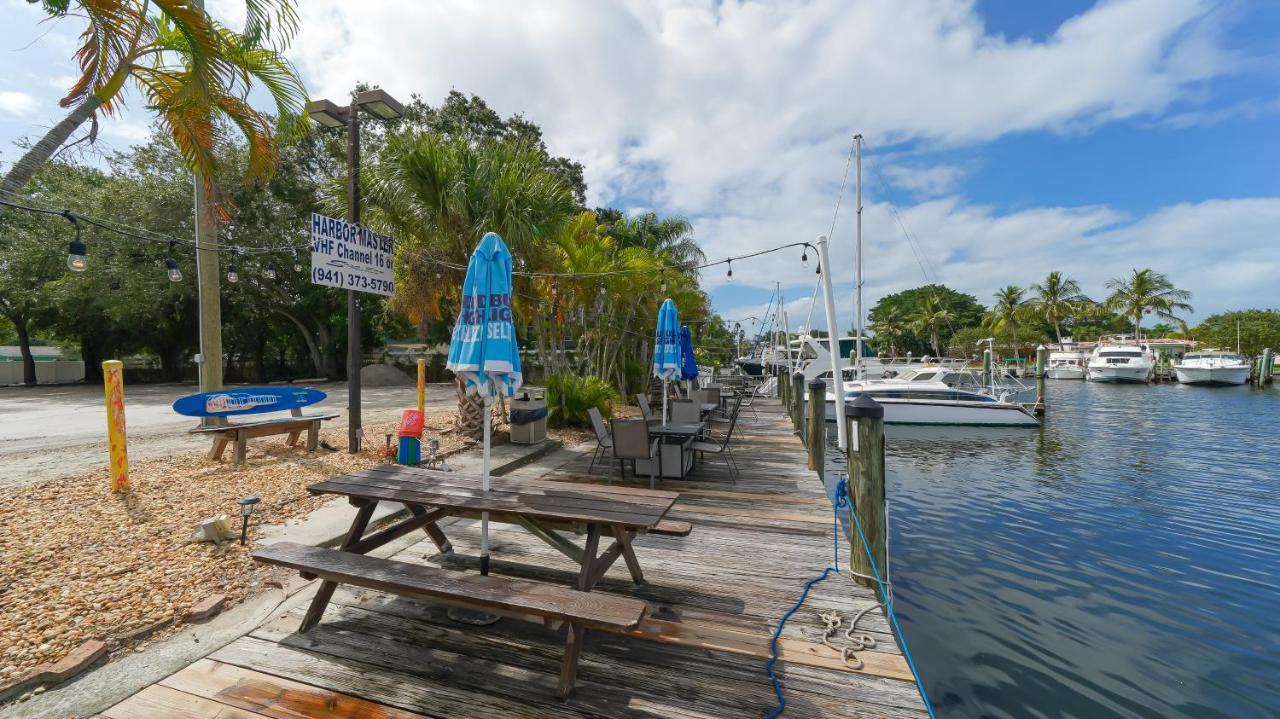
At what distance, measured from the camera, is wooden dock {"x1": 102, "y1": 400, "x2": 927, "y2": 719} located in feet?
7.93

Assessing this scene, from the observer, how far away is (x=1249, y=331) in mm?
42281

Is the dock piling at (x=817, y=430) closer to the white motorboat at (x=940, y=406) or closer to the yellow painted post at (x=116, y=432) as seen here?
the yellow painted post at (x=116, y=432)

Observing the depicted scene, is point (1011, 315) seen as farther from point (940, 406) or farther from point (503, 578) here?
point (503, 578)

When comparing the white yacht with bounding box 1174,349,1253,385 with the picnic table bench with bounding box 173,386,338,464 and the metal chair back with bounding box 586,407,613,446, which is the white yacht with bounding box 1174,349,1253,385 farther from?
the picnic table bench with bounding box 173,386,338,464

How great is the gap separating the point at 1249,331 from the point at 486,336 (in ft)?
211

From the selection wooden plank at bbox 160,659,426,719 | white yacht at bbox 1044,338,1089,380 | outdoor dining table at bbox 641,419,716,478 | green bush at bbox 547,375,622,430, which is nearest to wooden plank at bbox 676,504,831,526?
outdoor dining table at bbox 641,419,716,478

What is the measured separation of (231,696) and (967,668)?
4.84m

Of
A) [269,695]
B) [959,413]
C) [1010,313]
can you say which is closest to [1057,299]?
[1010,313]

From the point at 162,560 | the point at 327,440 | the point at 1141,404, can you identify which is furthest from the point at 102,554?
the point at 1141,404

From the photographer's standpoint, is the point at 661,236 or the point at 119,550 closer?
the point at 119,550

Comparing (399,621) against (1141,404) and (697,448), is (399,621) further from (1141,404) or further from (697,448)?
(1141,404)

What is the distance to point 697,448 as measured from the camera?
23.3ft

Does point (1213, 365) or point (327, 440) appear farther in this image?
point (1213, 365)

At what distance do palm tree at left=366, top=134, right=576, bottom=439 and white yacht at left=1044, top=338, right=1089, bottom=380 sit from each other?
Result: 53.3 meters
